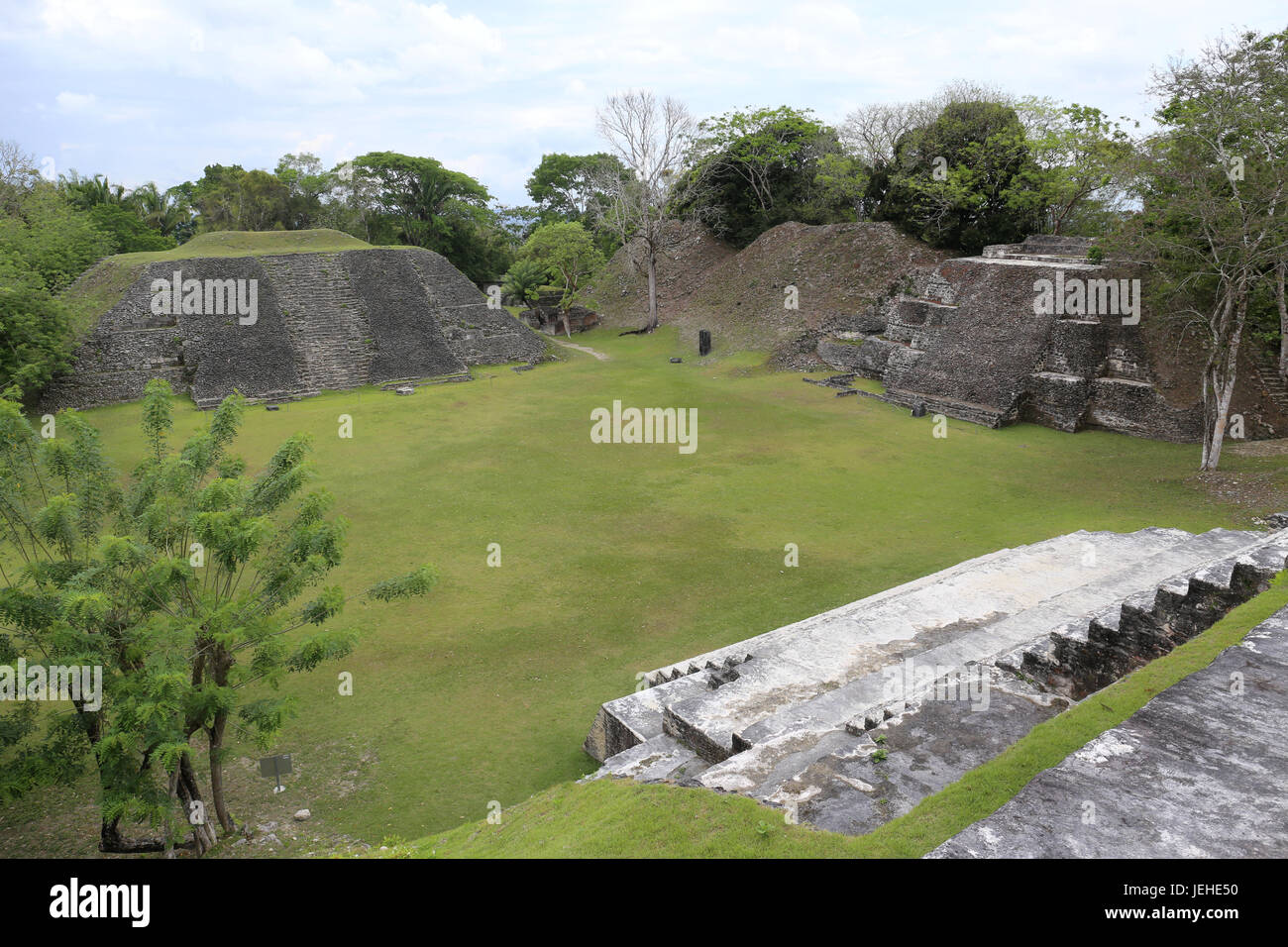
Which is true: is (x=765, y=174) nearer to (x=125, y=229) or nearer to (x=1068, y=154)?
(x=1068, y=154)

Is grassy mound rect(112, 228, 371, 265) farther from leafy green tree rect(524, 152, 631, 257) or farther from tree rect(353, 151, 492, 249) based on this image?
leafy green tree rect(524, 152, 631, 257)

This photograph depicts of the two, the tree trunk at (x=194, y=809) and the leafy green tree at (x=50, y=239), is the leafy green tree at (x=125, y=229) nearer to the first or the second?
the leafy green tree at (x=50, y=239)

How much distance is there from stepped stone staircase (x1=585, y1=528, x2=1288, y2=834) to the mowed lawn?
4.48ft

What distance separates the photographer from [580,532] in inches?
586

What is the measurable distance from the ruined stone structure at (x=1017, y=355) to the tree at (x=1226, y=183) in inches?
133

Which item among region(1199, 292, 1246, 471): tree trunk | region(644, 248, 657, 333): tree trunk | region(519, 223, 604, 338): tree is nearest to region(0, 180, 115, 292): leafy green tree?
region(519, 223, 604, 338): tree

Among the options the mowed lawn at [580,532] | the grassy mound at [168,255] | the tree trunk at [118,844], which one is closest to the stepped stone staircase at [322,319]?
the grassy mound at [168,255]

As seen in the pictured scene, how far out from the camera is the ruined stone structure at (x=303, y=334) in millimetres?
26875

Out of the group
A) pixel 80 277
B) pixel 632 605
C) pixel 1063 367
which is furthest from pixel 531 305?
pixel 632 605

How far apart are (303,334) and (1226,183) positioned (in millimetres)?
28915

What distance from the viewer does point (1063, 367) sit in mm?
21719

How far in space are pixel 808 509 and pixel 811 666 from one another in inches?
279

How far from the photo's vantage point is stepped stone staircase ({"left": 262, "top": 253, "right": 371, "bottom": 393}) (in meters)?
28.8
